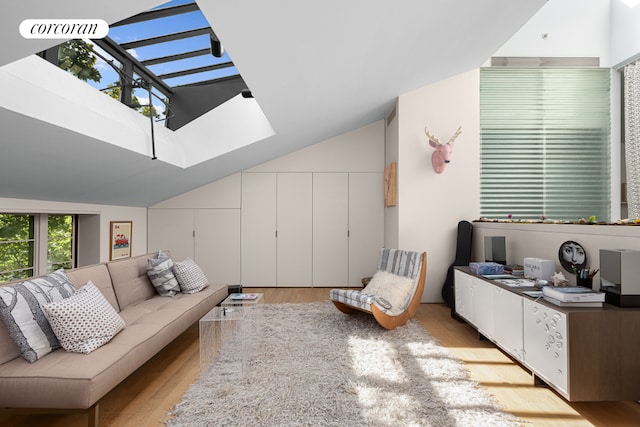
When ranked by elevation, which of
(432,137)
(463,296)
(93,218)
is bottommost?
(463,296)

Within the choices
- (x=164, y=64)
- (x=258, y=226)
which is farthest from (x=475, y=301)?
(x=164, y=64)

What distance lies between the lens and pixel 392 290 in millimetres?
3941

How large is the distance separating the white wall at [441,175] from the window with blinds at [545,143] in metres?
0.35

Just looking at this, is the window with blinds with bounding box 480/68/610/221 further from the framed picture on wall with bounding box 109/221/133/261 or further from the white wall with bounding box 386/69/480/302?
the framed picture on wall with bounding box 109/221/133/261

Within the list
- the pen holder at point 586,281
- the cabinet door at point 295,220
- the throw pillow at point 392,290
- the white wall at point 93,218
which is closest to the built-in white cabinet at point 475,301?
the throw pillow at point 392,290

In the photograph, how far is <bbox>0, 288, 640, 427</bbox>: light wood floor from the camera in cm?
213

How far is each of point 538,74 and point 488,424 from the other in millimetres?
4709

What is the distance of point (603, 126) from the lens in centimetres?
504

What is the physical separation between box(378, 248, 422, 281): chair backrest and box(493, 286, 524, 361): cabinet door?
3.14 feet

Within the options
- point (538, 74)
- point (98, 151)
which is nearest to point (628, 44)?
point (538, 74)

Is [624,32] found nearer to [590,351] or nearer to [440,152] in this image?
[440,152]

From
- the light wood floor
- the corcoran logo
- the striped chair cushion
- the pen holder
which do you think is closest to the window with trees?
the light wood floor

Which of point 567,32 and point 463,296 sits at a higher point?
point 567,32

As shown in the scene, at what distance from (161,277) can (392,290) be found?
93.6 inches
